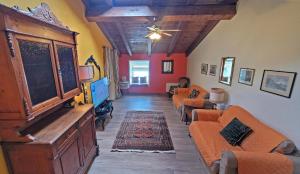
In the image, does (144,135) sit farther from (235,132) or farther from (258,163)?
(258,163)

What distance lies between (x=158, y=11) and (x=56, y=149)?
9.94ft

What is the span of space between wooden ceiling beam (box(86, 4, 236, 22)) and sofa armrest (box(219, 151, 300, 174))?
274 cm

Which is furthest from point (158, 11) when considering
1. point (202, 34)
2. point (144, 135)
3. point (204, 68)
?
point (144, 135)

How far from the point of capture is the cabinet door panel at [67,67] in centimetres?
190

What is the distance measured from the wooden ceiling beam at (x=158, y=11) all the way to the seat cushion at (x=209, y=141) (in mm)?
2278

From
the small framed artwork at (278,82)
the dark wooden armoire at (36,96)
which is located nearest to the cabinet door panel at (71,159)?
the dark wooden armoire at (36,96)

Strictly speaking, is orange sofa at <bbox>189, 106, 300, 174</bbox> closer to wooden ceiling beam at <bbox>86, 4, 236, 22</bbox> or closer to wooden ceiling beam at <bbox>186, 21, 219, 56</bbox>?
wooden ceiling beam at <bbox>86, 4, 236, 22</bbox>

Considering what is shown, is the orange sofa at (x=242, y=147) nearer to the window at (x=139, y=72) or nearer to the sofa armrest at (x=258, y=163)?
the sofa armrest at (x=258, y=163)

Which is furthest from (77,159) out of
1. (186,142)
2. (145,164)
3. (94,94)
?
(186,142)

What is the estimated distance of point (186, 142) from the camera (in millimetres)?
3150

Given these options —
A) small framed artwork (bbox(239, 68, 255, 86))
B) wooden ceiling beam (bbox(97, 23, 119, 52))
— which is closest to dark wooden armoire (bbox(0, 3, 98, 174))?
wooden ceiling beam (bbox(97, 23, 119, 52))

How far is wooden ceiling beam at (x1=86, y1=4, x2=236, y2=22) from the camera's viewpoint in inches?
125

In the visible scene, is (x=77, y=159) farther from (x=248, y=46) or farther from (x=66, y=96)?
(x=248, y=46)

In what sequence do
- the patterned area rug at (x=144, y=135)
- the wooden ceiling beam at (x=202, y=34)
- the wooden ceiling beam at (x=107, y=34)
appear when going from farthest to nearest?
the wooden ceiling beam at (x=107, y=34) → the wooden ceiling beam at (x=202, y=34) → the patterned area rug at (x=144, y=135)
